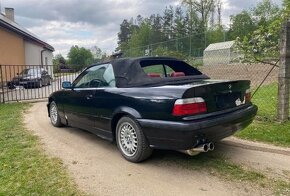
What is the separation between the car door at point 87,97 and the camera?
5.43m

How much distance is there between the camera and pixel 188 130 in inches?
156

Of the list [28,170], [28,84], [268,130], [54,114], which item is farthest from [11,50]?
[268,130]

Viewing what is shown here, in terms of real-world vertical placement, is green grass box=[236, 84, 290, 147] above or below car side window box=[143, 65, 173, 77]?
below

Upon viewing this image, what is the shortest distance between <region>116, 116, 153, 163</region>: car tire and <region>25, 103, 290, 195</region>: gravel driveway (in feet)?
0.45

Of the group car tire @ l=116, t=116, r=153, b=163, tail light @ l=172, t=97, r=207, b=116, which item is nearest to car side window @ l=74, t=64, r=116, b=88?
car tire @ l=116, t=116, r=153, b=163

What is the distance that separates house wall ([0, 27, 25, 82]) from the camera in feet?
75.4

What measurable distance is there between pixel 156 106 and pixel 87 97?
1.86 m

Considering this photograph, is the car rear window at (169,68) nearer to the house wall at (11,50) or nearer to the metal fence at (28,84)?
the metal fence at (28,84)

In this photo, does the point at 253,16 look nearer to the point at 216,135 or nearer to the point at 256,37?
the point at 256,37

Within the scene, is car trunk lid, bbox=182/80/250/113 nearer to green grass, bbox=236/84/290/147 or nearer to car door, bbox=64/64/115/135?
green grass, bbox=236/84/290/147

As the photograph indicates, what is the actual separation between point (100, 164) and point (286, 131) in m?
3.66

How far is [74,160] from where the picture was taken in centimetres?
504

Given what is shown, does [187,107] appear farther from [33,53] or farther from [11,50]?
[33,53]

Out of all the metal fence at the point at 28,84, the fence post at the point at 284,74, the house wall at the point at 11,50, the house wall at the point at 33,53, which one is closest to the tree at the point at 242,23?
the house wall at the point at 33,53
